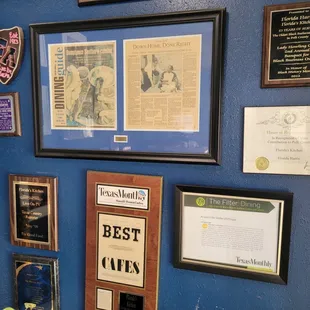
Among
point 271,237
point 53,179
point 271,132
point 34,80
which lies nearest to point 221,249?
point 271,237

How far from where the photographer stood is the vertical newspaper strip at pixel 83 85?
1.14 metres

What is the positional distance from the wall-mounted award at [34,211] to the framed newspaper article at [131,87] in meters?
0.13

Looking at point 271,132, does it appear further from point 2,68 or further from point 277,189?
point 2,68

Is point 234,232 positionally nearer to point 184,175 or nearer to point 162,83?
point 184,175

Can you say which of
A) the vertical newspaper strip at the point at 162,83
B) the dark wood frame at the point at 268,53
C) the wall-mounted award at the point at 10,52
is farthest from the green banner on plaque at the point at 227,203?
the wall-mounted award at the point at 10,52

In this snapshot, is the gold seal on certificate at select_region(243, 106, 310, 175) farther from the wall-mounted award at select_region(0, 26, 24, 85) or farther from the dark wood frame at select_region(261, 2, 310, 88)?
the wall-mounted award at select_region(0, 26, 24, 85)

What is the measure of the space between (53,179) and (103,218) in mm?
257

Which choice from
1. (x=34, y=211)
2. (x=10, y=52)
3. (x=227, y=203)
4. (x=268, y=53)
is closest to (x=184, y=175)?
(x=227, y=203)

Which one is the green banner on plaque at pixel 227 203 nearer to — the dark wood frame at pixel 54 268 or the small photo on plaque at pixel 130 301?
the small photo on plaque at pixel 130 301

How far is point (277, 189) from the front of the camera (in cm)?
103

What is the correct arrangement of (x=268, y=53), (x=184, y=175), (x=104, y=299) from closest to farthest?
(x=268, y=53) → (x=184, y=175) → (x=104, y=299)

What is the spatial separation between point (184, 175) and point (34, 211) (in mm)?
642

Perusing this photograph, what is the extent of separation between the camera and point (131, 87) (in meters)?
1.12

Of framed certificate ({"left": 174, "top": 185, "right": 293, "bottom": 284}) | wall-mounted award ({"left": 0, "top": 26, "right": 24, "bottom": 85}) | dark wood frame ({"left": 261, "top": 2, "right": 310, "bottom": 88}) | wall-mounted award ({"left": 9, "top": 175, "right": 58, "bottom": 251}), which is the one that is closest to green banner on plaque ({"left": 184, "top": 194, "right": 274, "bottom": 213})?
framed certificate ({"left": 174, "top": 185, "right": 293, "bottom": 284})
